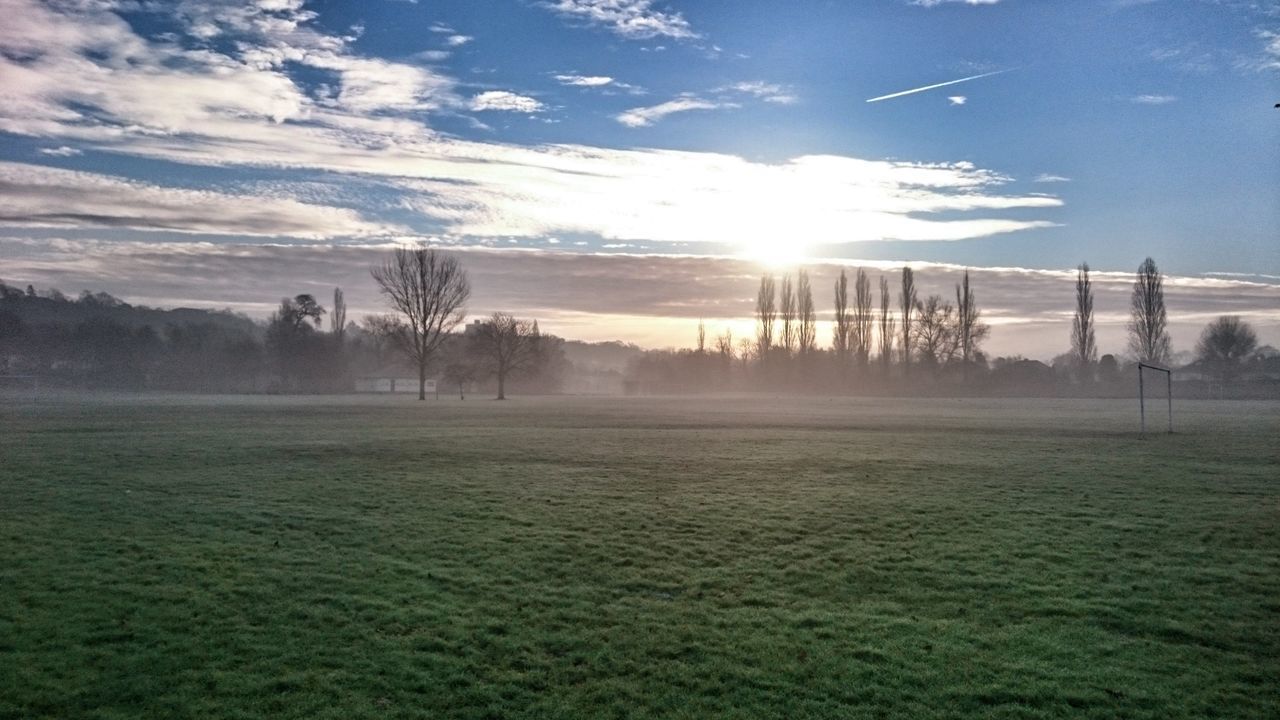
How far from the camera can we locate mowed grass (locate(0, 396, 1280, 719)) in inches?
344

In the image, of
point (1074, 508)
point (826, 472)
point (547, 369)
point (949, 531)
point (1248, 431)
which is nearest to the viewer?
point (949, 531)

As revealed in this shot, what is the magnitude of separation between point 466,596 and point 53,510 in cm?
1036

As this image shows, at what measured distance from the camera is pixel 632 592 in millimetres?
11977

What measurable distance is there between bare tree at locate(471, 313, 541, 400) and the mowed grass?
73233 millimetres

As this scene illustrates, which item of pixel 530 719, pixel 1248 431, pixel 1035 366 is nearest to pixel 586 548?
pixel 530 719

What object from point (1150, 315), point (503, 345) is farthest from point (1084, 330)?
point (503, 345)

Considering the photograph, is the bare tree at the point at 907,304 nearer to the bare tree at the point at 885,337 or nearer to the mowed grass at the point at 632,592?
the bare tree at the point at 885,337

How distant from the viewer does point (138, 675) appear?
29.1 feet

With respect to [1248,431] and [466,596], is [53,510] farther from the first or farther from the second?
[1248,431]

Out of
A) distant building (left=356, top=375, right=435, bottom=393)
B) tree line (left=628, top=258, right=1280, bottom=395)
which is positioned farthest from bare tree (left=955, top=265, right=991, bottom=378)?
distant building (left=356, top=375, right=435, bottom=393)

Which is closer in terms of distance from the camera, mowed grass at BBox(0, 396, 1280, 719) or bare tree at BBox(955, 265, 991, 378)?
mowed grass at BBox(0, 396, 1280, 719)

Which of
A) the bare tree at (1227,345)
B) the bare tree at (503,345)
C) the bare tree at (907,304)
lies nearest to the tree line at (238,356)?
the bare tree at (503,345)

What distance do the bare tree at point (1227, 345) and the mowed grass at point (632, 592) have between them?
132670 mm

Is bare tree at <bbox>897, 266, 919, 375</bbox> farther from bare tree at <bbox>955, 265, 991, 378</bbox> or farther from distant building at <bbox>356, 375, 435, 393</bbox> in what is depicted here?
distant building at <bbox>356, 375, 435, 393</bbox>
